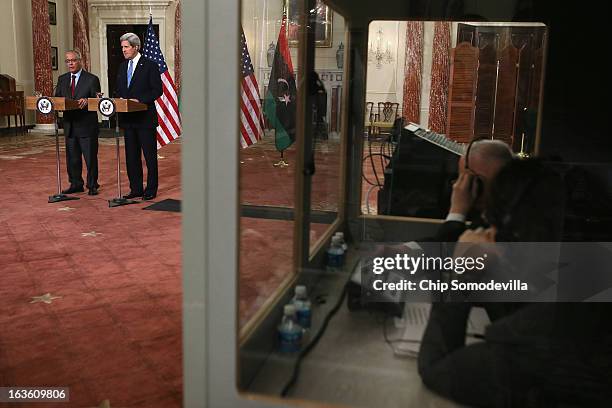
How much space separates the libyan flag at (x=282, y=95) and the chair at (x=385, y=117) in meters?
0.32

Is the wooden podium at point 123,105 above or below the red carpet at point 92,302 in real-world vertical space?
above

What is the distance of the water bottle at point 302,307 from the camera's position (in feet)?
6.16

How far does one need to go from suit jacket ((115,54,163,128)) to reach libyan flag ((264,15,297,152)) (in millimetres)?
4572

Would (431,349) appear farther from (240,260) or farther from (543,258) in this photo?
(240,260)

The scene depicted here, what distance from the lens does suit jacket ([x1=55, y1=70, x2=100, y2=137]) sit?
653 centimetres

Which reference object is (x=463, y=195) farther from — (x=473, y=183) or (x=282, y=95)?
(x=282, y=95)

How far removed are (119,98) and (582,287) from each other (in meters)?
5.39

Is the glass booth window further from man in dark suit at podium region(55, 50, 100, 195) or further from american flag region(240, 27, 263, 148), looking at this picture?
man in dark suit at podium region(55, 50, 100, 195)

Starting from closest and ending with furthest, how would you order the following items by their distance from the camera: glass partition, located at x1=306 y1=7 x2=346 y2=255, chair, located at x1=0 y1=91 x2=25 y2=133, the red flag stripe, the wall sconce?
the wall sconce < glass partition, located at x1=306 y1=7 x2=346 y2=255 < the red flag stripe < chair, located at x1=0 y1=91 x2=25 y2=133

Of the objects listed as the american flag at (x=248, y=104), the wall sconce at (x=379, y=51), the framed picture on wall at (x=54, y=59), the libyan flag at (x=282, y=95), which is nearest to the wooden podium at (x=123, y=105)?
the libyan flag at (x=282, y=95)

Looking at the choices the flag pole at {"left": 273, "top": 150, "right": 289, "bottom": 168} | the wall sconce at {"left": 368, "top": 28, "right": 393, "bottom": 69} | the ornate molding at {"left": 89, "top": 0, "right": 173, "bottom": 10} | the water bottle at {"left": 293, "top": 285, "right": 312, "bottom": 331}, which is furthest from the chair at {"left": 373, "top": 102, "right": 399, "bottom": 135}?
the ornate molding at {"left": 89, "top": 0, "right": 173, "bottom": 10}

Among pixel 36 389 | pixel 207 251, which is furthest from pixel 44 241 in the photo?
pixel 207 251

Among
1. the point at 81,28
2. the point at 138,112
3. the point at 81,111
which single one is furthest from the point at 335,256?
the point at 81,28

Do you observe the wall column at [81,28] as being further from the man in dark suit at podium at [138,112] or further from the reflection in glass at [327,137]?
the reflection in glass at [327,137]
